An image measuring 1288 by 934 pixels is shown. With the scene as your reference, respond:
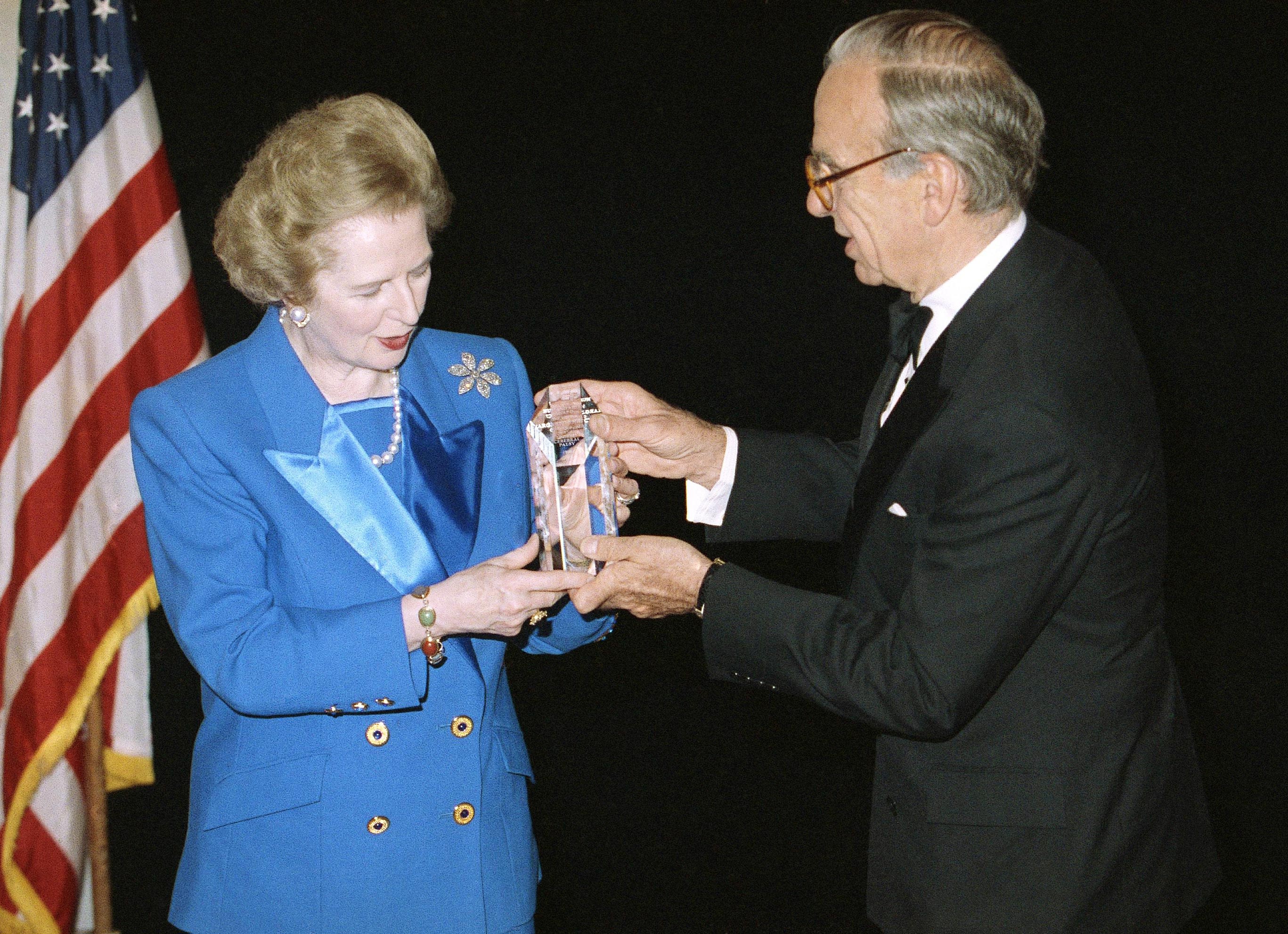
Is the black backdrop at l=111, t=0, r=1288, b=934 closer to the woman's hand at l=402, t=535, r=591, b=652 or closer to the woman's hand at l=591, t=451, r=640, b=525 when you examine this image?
the woman's hand at l=591, t=451, r=640, b=525

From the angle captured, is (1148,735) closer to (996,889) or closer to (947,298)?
(996,889)

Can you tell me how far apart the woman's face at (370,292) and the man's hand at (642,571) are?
474 mm

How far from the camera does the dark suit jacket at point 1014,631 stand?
1.62m

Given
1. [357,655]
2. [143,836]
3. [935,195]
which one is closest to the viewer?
[357,655]

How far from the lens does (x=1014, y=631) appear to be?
164 centimetres

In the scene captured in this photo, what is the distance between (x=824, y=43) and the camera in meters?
3.25

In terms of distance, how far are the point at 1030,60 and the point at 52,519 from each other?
10.2ft

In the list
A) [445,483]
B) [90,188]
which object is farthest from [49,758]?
[445,483]

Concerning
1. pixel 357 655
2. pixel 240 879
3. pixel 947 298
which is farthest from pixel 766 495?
pixel 240 879

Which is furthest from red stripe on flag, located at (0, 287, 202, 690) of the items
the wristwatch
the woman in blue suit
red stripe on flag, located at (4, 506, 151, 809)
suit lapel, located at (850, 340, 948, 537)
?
suit lapel, located at (850, 340, 948, 537)

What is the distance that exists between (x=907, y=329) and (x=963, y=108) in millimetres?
381

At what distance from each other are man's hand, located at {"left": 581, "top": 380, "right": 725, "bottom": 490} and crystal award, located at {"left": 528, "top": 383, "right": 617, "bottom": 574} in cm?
29

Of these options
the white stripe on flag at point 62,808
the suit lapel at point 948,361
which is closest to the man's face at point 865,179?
the suit lapel at point 948,361

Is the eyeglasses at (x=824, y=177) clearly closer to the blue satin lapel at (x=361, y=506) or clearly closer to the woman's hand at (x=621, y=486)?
the woman's hand at (x=621, y=486)
